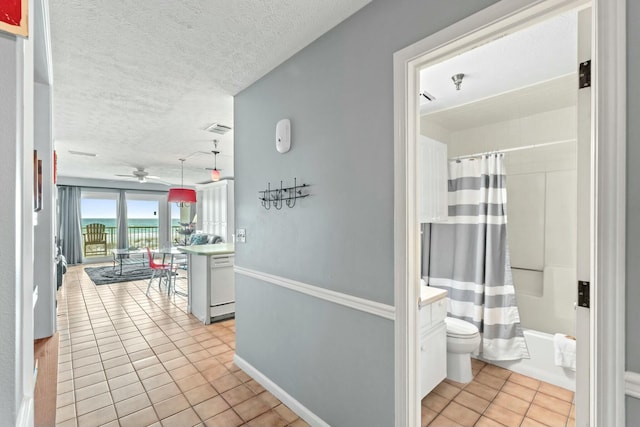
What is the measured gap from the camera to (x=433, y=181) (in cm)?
270

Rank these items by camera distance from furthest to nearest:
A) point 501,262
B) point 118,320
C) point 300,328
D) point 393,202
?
point 118,320 < point 501,262 < point 300,328 < point 393,202

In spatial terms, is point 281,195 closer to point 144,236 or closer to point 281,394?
point 281,394

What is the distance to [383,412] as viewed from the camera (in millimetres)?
1426

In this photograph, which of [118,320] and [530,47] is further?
[118,320]

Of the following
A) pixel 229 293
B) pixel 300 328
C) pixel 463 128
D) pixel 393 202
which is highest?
pixel 463 128

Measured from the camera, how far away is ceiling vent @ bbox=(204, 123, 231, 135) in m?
3.44

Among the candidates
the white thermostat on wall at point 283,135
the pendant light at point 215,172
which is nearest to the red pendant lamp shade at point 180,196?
the pendant light at point 215,172

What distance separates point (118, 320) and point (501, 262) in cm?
447

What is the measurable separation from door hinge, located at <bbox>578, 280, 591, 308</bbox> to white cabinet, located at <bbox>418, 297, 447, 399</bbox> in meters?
0.97

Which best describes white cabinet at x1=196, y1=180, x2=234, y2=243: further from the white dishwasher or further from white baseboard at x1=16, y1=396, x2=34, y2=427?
white baseboard at x1=16, y1=396, x2=34, y2=427

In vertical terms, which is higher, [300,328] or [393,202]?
[393,202]

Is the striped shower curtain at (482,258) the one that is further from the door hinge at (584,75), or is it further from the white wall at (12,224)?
the white wall at (12,224)

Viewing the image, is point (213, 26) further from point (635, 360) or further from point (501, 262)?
point (501, 262)

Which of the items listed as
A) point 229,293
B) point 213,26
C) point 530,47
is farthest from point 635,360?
point 229,293
